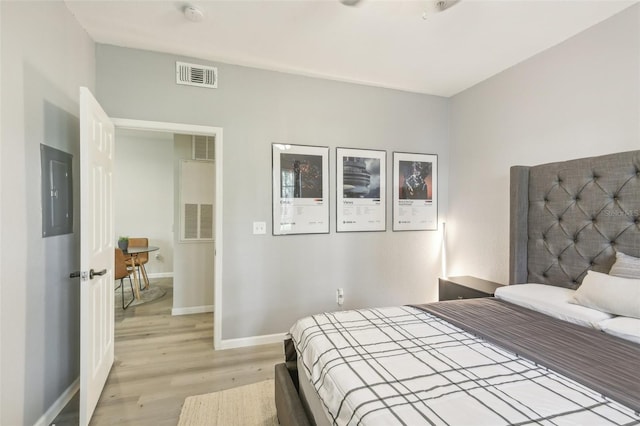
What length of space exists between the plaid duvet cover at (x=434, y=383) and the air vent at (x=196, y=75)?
2.36 metres

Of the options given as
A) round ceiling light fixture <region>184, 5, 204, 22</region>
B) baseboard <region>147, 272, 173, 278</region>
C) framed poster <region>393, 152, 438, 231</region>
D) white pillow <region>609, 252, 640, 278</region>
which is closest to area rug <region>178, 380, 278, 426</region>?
framed poster <region>393, 152, 438, 231</region>

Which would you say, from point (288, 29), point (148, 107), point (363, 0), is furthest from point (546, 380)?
point (148, 107)

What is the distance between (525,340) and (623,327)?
0.52 m

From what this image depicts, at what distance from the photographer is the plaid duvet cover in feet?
2.74

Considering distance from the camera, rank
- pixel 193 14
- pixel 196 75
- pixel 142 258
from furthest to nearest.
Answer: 1. pixel 142 258
2. pixel 196 75
3. pixel 193 14

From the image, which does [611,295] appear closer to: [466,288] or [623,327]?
[623,327]

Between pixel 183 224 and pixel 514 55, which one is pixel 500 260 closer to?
pixel 514 55

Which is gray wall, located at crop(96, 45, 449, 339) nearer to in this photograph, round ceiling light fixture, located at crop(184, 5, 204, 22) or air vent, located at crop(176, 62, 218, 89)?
air vent, located at crop(176, 62, 218, 89)

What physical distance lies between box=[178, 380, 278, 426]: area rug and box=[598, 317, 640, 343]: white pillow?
190 cm

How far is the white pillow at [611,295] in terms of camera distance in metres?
1.46

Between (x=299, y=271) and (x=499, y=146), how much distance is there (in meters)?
2.33

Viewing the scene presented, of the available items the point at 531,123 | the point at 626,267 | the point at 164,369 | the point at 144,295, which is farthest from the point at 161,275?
the point at 626,267

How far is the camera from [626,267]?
1.63 metres

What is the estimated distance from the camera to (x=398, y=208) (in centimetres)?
326
